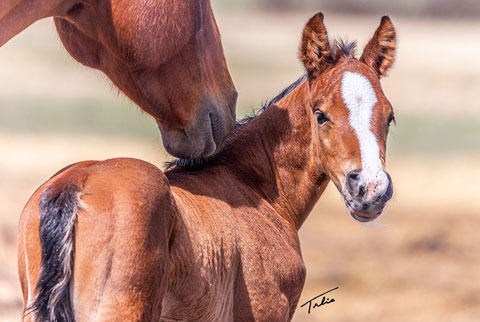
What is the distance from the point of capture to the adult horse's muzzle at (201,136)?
361cm

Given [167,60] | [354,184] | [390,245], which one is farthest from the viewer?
[390,245]

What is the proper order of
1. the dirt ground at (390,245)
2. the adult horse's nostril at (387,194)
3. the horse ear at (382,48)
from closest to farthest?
1. the adult horse's nostril at (387,194)
2. the horse ear at (382,48)
3. the dirt ground at (390,245)

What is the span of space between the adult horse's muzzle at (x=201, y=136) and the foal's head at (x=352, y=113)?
0.43 m

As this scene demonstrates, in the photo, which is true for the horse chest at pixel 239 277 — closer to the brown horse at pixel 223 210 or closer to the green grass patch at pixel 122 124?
the brown horse at pixel 223 210

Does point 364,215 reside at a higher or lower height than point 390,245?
higher

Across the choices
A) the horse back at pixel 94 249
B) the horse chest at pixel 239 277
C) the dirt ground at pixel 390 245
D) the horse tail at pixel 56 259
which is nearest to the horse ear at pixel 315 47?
the horse chest at pixel 239 277

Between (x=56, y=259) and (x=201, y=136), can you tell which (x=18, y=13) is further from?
(x=56, y=259)

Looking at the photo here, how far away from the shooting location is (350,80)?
358 centimetres

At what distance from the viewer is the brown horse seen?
275 centimetres

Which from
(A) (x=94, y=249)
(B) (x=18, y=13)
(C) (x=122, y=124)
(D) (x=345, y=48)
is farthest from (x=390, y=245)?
(C) (x=122, y=124)

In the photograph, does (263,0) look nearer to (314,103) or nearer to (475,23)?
(475,23)

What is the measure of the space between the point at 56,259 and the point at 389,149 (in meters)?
10.8

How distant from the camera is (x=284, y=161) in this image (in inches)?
158

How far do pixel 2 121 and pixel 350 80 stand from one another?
1219 centimetres
